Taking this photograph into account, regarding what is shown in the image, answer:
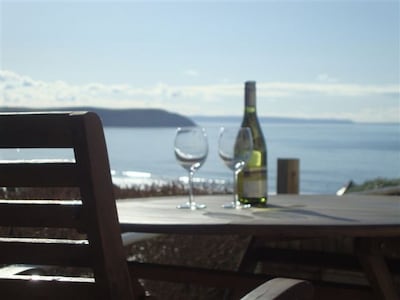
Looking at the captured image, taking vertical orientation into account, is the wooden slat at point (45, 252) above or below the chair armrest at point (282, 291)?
above

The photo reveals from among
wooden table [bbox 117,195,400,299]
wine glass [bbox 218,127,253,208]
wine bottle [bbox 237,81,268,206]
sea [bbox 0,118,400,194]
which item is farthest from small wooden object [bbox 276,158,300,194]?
wine glass [bbox 218,127,253,208]

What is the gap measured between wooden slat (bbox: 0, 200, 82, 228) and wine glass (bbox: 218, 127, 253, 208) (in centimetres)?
99

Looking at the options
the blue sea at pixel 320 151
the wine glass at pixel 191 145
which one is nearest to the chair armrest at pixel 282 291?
the wine glass at pixel 191 145

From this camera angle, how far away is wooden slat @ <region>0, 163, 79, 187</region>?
1.30 meters

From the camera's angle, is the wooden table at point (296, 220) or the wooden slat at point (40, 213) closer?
the wooden slat at point (40, 213)

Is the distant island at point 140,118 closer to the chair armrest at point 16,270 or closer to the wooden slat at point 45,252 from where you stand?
the chair armrest at point 16,270

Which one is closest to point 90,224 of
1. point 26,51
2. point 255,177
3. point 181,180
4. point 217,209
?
point 217,209

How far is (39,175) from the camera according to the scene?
1.32 m

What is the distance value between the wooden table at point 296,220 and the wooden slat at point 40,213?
51 centimetres

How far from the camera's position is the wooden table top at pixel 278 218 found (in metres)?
1.74

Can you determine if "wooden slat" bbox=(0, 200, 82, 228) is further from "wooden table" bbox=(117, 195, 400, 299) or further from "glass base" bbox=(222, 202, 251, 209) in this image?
"glass base" bbox=(222, 202, 251, 209)

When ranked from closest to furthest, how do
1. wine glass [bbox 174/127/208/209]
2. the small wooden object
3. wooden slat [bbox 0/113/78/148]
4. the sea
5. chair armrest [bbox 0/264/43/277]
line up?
wooden slat [bbox 0/113/78/148]
chair armrest [bbox 0/264/43/277]
wine glass [bbox 174/127/208/209]
the small wooden object
the sea

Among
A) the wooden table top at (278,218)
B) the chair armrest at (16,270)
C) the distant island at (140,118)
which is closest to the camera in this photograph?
the chair armrest at (16,270)

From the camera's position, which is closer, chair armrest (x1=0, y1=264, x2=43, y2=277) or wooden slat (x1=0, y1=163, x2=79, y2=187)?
wooden slat (x1=0, y1=163, x2=79, y2=187)
